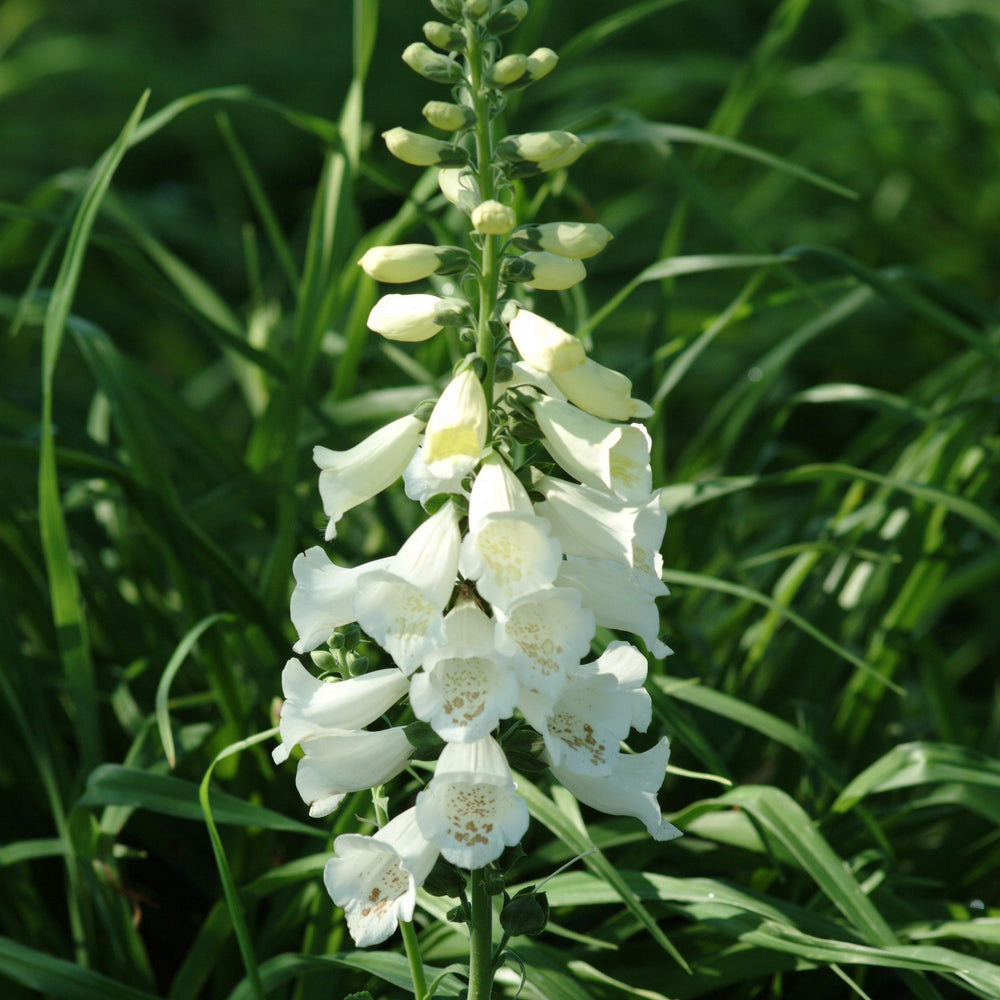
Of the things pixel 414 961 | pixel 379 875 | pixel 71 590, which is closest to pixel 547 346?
pixel 379 875

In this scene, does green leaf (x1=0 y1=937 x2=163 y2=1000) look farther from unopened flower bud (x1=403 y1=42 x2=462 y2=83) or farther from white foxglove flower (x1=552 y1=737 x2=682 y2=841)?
unopened flower bud (x1=403 y1=42 x2=462 y2=83)

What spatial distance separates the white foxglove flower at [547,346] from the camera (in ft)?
3.11

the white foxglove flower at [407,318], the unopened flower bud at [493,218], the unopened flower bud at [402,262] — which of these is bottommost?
the white foxglove flower at [407,318]

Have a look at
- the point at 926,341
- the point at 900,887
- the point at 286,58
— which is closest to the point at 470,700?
the point at 900,887

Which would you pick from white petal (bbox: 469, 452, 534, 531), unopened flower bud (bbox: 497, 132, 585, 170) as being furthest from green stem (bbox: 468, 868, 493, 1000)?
unopened flower bud (bbox: 497, 132, 585, 170)

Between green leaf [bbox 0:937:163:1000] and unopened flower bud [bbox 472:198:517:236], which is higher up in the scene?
unopened flower bud [bbox 472:198:517:236]

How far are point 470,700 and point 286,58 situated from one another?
16.8 ft

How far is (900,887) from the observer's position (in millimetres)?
1712

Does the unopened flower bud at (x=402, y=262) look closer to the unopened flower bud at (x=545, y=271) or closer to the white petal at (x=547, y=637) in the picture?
the unopened flower bud at (x=545, y=271)

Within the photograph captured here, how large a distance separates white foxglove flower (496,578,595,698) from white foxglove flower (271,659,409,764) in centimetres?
14

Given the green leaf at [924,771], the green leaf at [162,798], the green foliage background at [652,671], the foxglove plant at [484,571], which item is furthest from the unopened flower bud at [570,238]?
the green leaf at [924,771]

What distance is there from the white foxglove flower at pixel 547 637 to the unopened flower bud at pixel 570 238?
307 mm

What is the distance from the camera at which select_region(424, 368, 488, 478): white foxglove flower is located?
3.19 ft

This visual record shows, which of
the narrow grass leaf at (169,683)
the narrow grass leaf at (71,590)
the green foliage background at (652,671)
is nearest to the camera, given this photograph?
the narrow grass leaf at (169,683)
